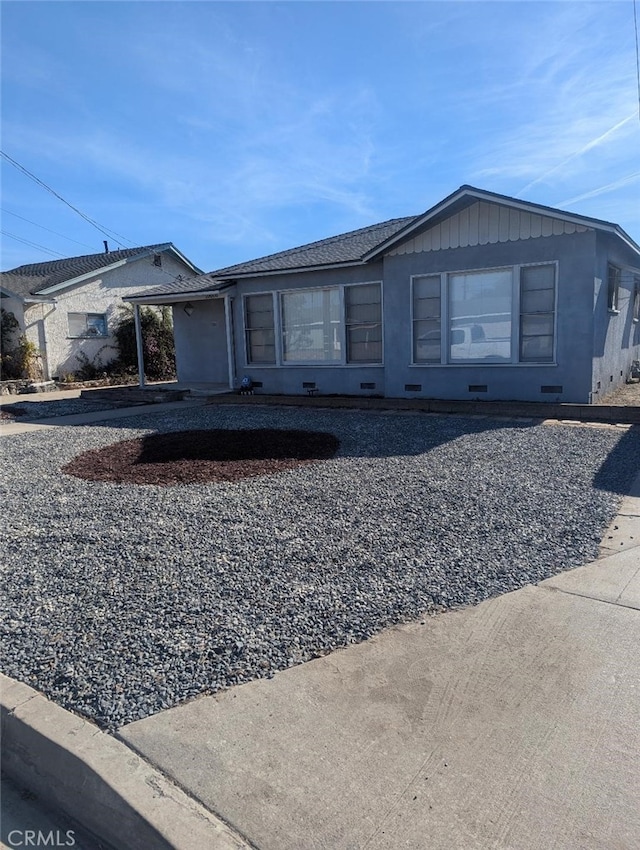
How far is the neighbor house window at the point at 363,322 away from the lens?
12133 mm

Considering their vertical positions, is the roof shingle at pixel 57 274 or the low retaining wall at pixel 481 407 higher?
the roof shingle at pixel 57 274

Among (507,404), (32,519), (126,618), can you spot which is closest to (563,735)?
(126,618)

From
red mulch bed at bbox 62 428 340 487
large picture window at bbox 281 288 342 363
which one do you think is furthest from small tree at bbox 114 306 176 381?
red mulch bed at bbox 62 428 340 487

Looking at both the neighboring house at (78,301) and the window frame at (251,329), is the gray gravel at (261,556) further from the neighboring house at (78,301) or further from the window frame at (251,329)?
the neighboring house at (78,301)

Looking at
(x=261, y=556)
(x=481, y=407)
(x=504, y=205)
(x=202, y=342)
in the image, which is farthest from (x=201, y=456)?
(x=202, y=342)

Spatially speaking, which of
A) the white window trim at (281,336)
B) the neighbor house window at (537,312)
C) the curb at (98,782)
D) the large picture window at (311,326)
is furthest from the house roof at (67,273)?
the curb at (98,782)

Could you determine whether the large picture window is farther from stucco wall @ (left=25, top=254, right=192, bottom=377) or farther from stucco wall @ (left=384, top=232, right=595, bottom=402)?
stucco wall @ (left=25, top=254, right=192, bottom=377)

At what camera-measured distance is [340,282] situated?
1235 centimetres

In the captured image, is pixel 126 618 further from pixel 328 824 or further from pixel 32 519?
pixel 32 519

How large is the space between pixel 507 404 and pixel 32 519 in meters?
7.74

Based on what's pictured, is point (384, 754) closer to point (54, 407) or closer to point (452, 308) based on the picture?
point (452, 308)

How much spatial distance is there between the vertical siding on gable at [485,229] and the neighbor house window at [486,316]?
0.54 metres

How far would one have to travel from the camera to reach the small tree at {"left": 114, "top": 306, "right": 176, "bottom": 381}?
21.0 meters

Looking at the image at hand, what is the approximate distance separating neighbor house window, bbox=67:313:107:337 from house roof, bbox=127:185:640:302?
5.95 metres
